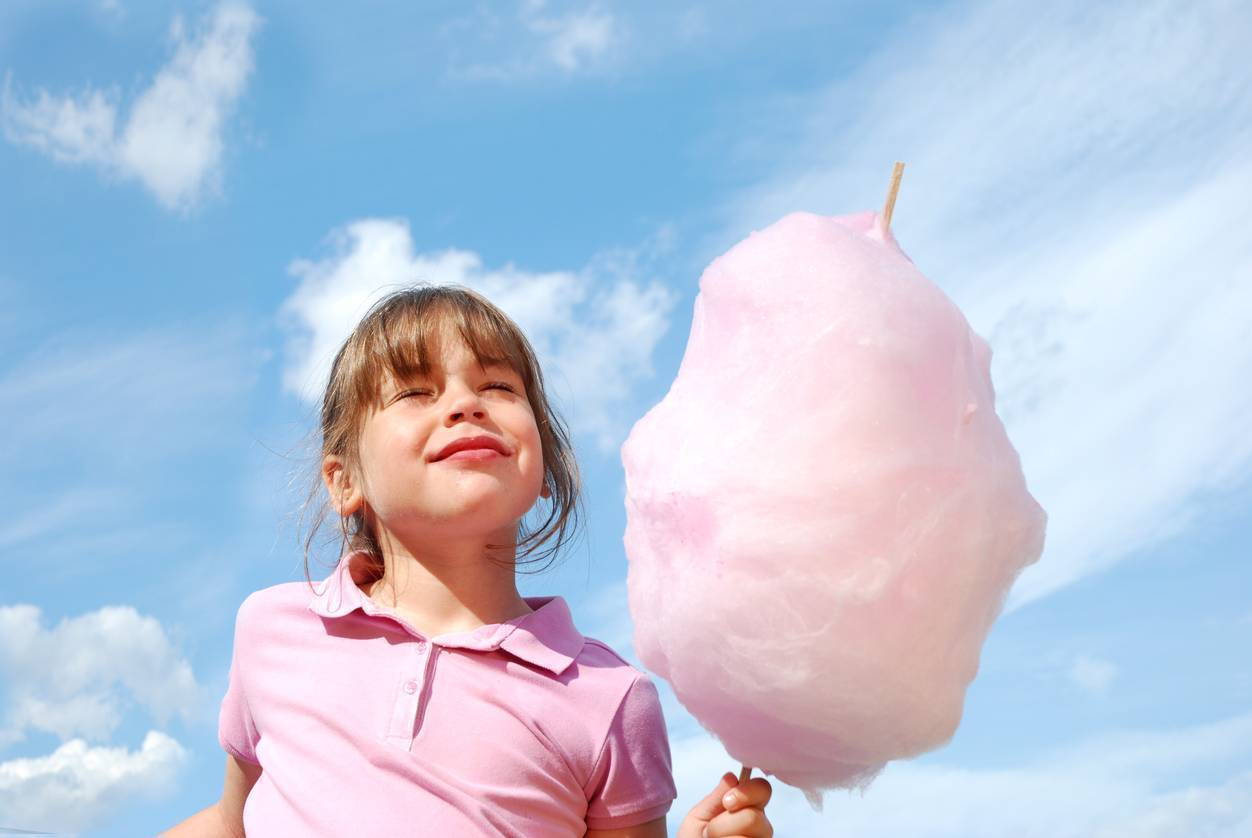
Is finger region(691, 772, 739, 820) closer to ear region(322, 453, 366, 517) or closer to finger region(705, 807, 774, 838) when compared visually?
finger region(705, 807, 774, 838)

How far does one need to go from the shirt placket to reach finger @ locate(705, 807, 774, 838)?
2.32ft

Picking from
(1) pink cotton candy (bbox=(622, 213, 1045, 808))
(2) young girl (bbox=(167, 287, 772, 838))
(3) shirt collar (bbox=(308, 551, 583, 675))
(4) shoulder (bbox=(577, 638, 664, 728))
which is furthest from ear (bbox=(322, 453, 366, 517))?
(1) pink cotton candy (bbox=(622, 213, 1045, 808))

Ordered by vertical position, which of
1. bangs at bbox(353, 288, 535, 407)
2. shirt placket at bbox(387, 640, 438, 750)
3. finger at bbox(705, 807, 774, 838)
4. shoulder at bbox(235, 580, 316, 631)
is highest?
bangs at bbox(353, 288, 535, 407)

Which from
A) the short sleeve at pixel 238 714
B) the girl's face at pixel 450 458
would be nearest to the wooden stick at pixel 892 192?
the girl's face at pixel 450 458

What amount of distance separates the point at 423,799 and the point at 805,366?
4.12 feet

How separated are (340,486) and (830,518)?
5.00 feet

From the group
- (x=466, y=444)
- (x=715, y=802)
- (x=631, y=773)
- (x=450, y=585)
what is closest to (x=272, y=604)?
(x=450, y=585)

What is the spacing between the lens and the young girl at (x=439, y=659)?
2.63 meters

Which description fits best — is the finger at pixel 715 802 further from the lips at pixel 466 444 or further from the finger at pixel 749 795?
the lips at pixel 466 444

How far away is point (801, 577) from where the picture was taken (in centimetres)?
219

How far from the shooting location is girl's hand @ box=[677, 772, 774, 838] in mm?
2400

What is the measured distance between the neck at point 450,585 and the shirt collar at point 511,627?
→ 4cm

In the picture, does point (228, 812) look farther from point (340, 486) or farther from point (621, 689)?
point (621, 689)

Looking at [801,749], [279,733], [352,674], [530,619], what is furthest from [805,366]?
[279,733]
